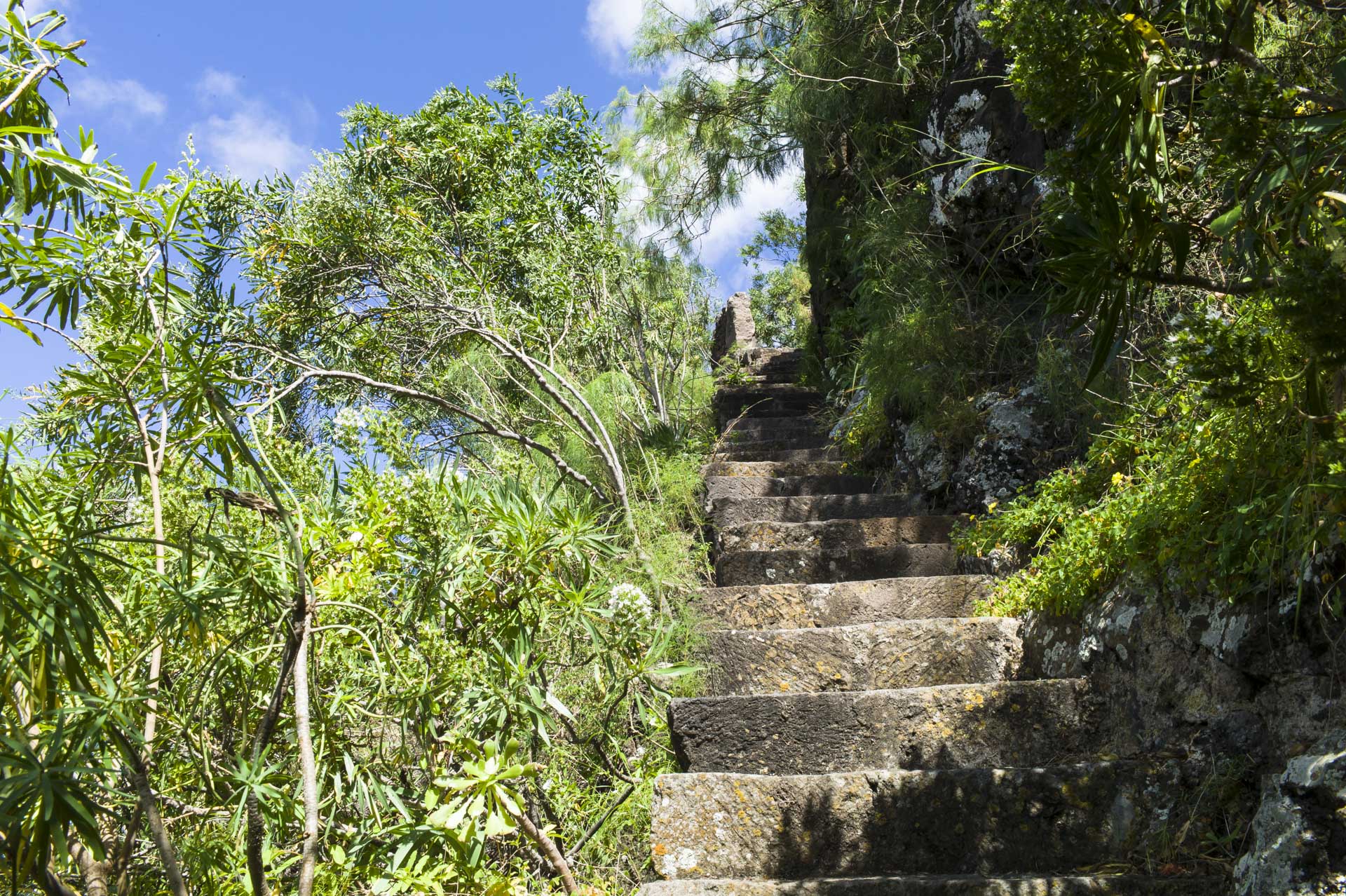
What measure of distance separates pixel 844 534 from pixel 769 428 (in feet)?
8.13

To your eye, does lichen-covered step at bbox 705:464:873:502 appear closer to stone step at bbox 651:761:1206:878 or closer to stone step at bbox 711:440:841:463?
stone step at bbox 711:440:841:463

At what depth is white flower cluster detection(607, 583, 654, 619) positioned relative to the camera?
2064 millimetres

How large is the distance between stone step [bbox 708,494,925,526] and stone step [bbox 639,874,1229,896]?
Answer: 2.71m

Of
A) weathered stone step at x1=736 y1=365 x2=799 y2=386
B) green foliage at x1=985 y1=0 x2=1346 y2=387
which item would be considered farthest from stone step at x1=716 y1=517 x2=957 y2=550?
weathered stone step at x1=736 y1=365 x2=799 y2=386

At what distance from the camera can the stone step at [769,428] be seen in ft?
22.6

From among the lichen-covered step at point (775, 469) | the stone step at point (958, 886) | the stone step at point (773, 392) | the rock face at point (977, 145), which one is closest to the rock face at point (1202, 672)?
the stone step at point (958, 886)

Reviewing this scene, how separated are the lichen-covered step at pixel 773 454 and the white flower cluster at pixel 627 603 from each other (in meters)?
4.02

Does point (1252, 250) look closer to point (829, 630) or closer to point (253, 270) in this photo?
point (829, 630)

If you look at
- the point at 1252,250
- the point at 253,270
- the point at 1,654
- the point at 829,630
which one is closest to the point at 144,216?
the point at 1,654

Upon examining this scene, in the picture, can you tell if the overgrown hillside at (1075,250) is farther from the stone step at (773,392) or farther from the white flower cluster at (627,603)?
the white flower cluster at (627,603)

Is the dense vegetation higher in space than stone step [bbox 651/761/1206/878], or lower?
higher

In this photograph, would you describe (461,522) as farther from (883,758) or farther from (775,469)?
(775,469)

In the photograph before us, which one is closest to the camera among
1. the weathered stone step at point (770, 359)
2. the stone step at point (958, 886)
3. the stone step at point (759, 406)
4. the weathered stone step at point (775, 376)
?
the stone step at point (958, 886)

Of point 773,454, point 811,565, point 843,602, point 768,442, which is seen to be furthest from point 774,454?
point 843,602
